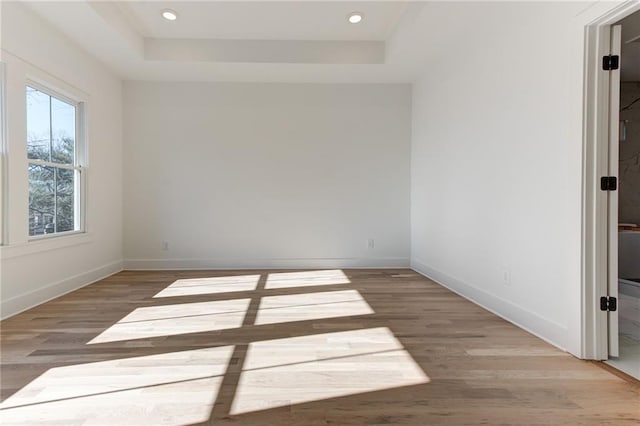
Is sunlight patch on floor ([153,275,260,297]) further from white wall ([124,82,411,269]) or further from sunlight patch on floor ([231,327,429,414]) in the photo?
sunlight patch on floor ([231,327,429,414])

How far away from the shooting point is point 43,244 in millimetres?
3373

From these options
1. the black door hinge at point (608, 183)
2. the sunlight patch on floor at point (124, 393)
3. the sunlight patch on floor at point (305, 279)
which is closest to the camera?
the sunlight patch on floor at point (124, 393)

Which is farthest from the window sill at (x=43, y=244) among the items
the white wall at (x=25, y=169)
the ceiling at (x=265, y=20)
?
the ceiling at (x=265, y=20)

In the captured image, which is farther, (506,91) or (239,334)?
(506,91)

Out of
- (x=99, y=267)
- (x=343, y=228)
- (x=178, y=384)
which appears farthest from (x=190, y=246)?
(x=178, y=384)

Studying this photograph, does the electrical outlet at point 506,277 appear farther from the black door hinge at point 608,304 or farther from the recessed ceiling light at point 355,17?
the recessed ceiling light at point 355,17

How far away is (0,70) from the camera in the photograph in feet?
9.55

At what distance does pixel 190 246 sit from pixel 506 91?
429cm

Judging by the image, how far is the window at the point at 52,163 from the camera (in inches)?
133

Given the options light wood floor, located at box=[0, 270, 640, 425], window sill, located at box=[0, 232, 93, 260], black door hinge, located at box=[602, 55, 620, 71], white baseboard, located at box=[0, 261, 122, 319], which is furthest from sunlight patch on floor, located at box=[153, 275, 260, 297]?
black door hinge, located at box=[602, 55, 620, 71]

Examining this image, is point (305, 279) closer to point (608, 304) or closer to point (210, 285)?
point (210, 285)

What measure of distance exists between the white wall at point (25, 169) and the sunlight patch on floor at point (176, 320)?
105cm

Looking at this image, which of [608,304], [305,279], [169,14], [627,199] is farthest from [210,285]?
[627,199]

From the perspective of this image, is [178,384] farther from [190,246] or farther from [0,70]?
[190,246]
